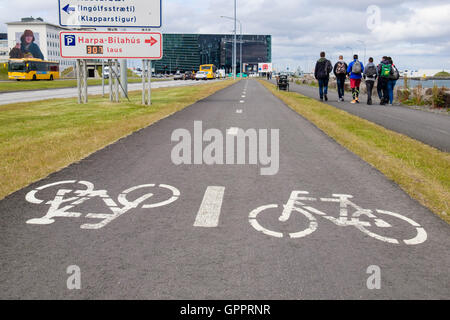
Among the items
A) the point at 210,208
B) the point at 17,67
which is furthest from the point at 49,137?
the point at 17,67

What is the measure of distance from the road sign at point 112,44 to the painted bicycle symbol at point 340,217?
15610 millimetres

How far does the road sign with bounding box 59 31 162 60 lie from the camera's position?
1945 cm

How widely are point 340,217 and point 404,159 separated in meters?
3.86

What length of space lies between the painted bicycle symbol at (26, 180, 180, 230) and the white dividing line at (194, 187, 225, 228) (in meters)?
0.38

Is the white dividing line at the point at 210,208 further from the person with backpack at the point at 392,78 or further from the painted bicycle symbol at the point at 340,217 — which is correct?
the person with backpack at the point at 392,78

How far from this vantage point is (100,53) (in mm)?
19688

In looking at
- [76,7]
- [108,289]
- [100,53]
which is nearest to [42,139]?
[108,289]

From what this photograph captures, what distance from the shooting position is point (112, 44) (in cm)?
1956

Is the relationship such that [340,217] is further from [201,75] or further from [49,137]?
[201,75]

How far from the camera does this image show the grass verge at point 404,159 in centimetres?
550

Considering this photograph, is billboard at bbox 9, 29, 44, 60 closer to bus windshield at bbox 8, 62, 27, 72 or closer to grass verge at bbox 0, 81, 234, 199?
bus windshield at bbox 8, 62, 27, 72

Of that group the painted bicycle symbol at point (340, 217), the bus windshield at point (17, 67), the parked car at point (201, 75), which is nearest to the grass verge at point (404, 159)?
the painted bicycle symbol at point (340, 217)

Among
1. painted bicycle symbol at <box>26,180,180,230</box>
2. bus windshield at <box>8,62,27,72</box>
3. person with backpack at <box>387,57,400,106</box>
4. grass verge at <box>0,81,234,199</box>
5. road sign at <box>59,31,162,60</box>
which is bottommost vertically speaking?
painted bicycle symbol at <box>26,180,180,230</box>

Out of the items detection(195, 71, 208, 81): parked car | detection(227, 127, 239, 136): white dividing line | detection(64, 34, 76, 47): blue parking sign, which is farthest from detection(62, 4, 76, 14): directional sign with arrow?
detection(195, 71, 208, 81): parked car
